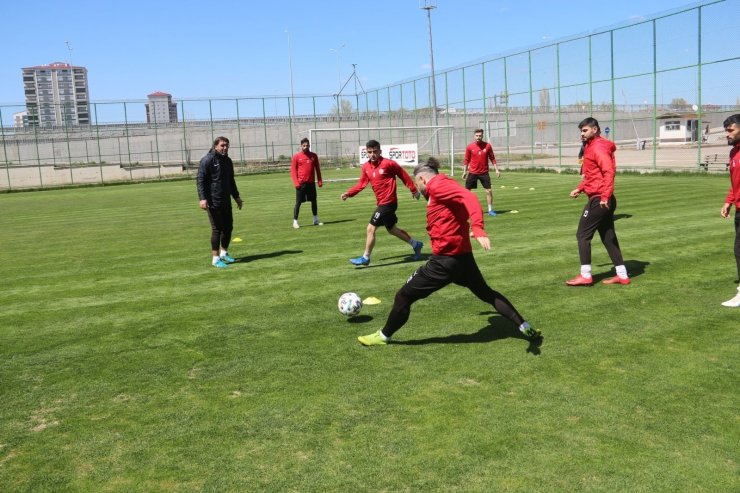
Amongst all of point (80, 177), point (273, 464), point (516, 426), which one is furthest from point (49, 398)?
point (80, 177)

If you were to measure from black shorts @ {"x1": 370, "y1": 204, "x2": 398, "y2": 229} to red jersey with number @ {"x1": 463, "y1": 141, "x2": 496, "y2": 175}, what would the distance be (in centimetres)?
708

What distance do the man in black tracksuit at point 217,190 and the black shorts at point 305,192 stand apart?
16.1 feet

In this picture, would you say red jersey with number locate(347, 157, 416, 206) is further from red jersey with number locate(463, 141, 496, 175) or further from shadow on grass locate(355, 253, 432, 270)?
red jersey with number locate(463, 141, 496, 175)

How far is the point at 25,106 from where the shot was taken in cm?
4722

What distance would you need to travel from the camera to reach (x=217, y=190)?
1110 centimetres

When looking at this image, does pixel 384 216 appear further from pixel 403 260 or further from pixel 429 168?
pixel 429 168

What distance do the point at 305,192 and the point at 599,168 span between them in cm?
902

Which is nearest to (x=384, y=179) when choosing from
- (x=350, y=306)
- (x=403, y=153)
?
(x=350, y=306)

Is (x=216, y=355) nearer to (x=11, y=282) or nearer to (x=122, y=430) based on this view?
(x=122, y=430)

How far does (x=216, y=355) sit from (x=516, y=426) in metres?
3.08

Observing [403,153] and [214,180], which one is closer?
[214,180]

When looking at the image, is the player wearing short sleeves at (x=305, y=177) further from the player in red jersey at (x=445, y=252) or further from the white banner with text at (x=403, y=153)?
the white banner with text at (x=403, y=153)

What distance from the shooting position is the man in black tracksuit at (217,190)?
11.0 meters

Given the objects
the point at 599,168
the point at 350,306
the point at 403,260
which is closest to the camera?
the point at 350,306
